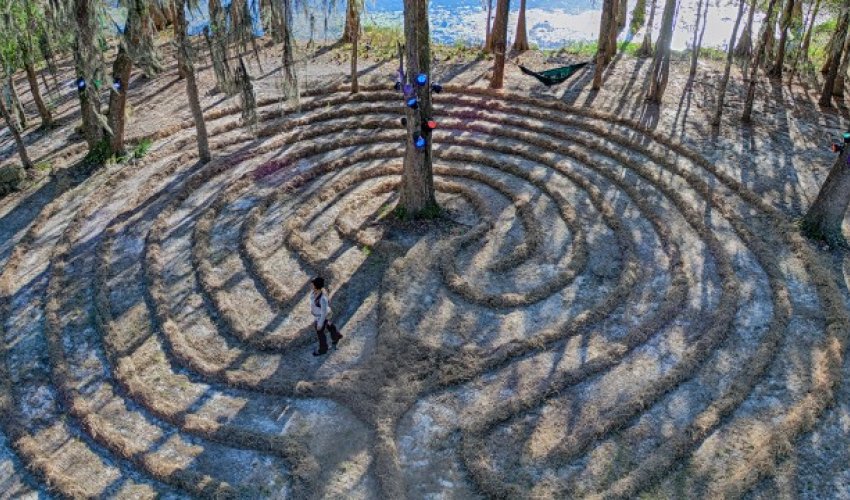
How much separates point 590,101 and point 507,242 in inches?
426

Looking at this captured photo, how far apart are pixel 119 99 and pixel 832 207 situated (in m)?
21.9

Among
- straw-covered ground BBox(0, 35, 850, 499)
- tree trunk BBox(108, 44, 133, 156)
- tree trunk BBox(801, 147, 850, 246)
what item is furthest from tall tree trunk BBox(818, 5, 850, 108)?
tree trunk BBox(108, 44, 133, 156)

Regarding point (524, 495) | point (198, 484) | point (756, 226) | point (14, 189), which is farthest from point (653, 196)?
point (14, 189)

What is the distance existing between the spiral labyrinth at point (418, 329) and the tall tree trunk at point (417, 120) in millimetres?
669

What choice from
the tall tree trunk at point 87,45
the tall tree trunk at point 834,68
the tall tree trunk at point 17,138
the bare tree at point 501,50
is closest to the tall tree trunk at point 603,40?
the bare tree at point 501,50

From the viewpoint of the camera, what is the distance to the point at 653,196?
21.1m

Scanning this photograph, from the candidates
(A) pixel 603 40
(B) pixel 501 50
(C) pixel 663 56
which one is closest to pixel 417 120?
(B) pixel 501 50

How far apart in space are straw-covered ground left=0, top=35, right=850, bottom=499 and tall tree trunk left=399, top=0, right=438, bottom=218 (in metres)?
0.66

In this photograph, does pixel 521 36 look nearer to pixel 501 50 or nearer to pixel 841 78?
pixel 501 50

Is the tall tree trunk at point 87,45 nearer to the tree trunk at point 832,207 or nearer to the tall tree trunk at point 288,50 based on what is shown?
the tall tree trunk at point 288,50

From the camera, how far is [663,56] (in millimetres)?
26562

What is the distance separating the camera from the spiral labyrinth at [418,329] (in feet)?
42.0

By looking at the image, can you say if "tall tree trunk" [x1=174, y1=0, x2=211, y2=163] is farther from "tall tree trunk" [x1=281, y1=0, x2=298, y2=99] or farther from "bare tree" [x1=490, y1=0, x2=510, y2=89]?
"bare tree" [x1=490, y1=0, x2=510, y2=89]

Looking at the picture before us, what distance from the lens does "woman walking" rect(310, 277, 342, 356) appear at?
14742mm
